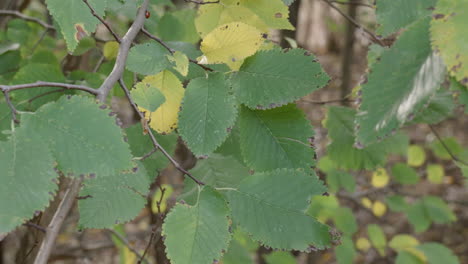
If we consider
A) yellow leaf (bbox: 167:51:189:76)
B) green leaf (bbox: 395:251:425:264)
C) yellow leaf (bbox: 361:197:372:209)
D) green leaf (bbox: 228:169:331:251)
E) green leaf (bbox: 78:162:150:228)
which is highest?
yellow leaf (bbox: 167:51:189:76)

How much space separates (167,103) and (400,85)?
0.34 meters

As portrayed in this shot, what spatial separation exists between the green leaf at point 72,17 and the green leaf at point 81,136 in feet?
0.35

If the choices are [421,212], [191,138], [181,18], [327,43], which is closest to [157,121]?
[191,138]

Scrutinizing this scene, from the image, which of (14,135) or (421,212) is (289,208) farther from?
(421,212)

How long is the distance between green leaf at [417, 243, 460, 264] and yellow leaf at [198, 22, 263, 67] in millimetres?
1395

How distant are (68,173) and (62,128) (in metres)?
0.06

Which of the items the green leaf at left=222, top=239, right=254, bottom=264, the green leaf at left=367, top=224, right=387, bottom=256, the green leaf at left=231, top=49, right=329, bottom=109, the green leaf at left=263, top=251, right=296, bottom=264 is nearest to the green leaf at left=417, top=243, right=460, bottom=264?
the green leaf at left=367, top=224, right=387, bottom=256

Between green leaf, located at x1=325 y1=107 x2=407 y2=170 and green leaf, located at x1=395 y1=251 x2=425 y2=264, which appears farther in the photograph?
green leaf, located at x1=395 y1=251 x2=425 y2=264

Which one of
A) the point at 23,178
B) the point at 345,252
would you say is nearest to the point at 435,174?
the point at 345,252

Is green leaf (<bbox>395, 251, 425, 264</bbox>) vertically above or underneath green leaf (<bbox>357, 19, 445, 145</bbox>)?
underneath

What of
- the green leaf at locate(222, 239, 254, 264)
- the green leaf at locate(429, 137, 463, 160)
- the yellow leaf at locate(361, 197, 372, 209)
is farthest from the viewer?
the yellow leaf at locate(361, 197, 372, 209)

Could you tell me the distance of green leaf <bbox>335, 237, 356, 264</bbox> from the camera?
5.92ft

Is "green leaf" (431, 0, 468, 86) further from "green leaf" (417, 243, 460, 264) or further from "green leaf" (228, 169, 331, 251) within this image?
"green leaf" (417, 243, 460, 264)

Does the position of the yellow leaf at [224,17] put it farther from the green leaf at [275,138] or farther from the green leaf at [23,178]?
the green leaf at [23,178]
